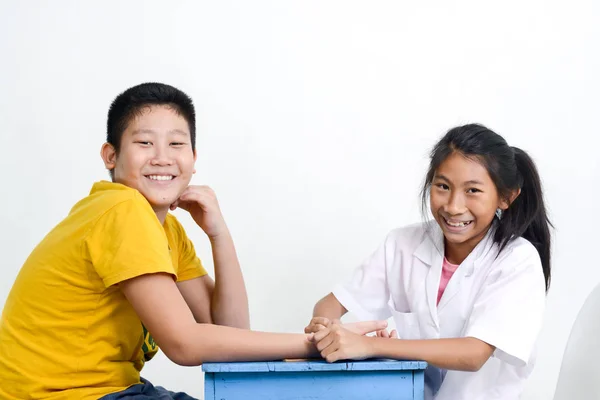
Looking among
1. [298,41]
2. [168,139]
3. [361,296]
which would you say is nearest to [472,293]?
[361,296]

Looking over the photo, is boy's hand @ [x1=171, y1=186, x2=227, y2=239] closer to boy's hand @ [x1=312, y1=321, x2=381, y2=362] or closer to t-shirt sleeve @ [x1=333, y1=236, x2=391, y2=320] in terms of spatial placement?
t-shirt sleeve @ [x1=333, y1=236, x2=391, y2=320]

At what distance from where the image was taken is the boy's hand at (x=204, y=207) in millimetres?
1974

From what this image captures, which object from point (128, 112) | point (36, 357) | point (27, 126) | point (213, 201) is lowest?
point (36, 357)

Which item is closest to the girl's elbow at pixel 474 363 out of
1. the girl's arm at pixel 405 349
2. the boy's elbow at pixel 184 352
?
the girl's arm at pixel 405 349

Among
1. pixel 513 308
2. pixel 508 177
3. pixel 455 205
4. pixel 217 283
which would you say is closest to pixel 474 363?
pixel 513 308

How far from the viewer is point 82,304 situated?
1591 millimetres

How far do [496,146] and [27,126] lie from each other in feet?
5.46

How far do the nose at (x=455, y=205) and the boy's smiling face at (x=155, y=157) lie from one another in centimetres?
58

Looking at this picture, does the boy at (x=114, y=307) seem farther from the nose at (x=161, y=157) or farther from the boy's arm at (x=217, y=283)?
the boy's arm at (x=217, y=283)

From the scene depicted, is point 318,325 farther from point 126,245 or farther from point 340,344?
point 126,245

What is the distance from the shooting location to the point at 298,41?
3.03m

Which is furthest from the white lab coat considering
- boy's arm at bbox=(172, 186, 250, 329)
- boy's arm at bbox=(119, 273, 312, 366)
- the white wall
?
the white wall

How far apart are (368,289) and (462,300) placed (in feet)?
0.83

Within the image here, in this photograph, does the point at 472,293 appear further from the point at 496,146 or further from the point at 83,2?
the point at 83,2
